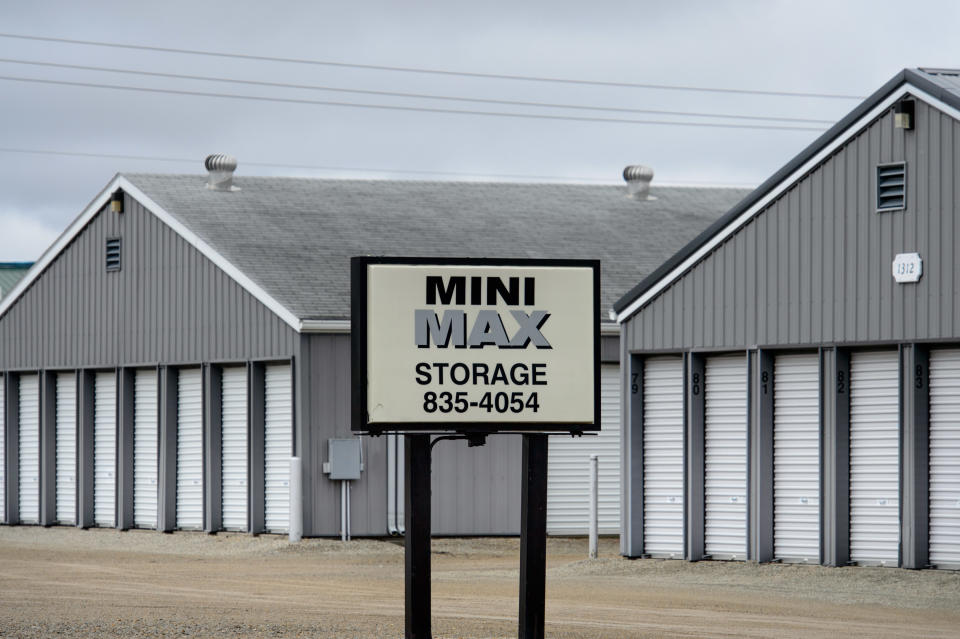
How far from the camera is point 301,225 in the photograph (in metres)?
35.2

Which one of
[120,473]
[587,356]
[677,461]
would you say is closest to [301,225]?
[120,473]

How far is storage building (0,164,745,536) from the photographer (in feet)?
104

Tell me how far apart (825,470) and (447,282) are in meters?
11.5

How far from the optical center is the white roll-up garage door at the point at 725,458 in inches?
992

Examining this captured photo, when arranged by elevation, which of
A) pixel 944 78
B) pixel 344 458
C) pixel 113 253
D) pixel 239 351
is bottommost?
pixel 344 458

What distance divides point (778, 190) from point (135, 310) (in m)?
15.4

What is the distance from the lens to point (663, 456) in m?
26.3

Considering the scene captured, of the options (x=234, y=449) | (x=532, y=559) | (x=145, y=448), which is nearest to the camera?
(x=532, y=559)

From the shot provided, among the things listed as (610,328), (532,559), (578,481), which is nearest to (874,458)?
(610,328)

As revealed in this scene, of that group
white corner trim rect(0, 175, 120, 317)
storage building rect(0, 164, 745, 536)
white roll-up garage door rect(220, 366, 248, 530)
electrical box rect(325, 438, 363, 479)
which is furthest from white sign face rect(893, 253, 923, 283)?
white corner trim rect(0, 175, 120, 317)

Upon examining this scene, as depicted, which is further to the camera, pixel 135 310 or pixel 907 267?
pixel 135 310

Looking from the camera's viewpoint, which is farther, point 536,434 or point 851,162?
point 851,162

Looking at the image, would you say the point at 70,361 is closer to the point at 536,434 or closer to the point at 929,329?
the point at 929,329

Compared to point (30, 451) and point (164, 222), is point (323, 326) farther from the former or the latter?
point (30, 451)
